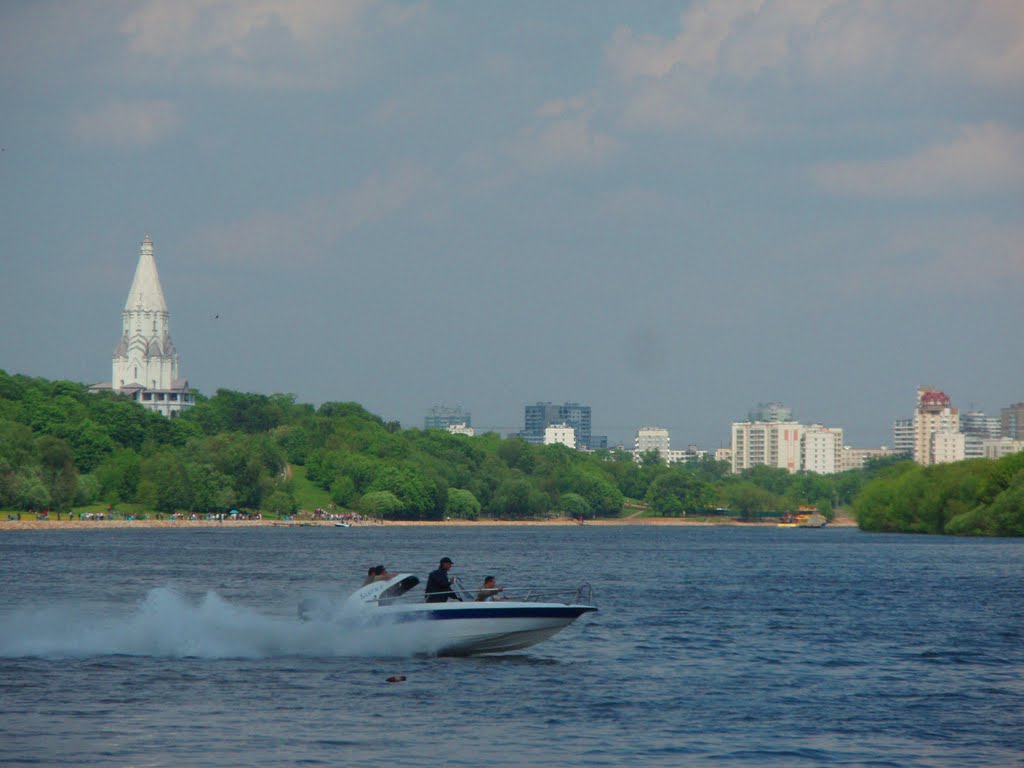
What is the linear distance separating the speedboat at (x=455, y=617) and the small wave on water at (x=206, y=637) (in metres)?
0.32

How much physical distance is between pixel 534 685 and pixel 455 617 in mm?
4417

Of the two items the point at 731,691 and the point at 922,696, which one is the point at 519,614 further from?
the point at 922,696

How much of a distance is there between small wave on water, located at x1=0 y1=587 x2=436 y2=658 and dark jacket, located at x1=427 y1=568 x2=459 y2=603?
1431 millimetres

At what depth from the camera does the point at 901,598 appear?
252ft

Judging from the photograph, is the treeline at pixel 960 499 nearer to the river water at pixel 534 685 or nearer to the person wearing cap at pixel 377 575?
the river water at pixel 534 685

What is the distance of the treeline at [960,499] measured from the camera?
159 meters

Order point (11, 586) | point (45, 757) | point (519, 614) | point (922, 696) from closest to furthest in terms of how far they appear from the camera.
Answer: point (45, 757)
point (922, 696)
point (519, 614)
point (11, 586)

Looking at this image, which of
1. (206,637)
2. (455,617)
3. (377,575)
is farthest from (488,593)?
(206,637)

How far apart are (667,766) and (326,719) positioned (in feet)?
28.5

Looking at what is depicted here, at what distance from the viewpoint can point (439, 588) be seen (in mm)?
43688

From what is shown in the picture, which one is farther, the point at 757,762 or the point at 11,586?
the point at 11,586

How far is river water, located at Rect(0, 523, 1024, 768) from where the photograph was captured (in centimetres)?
3095

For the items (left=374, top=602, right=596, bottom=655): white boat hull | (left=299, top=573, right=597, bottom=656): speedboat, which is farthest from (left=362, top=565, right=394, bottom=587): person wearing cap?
(left=374, top=602, right=596, bottom=655): white boat hull

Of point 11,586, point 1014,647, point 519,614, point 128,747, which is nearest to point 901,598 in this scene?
point 1014,647
